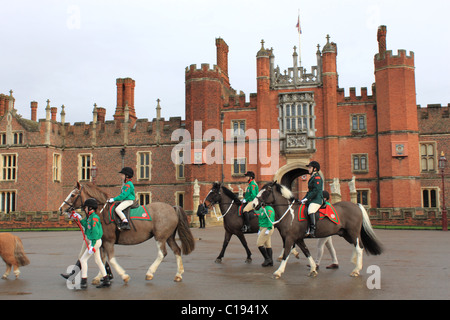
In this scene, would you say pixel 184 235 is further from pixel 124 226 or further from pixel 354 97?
pixel 354 97

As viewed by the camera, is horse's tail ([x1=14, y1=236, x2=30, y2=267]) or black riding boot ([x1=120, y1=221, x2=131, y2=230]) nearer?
black riding boot ([x1=120, y1=221, x2=131, y2=230])

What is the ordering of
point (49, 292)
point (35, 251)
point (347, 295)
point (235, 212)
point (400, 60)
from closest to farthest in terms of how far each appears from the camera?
1. point (347, 295)
2. point (49, 292)
3. point (235, 212)
4. point (35, 251)
5. point (400, 60)

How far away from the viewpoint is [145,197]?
37.7 meters

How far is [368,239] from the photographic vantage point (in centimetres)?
1024

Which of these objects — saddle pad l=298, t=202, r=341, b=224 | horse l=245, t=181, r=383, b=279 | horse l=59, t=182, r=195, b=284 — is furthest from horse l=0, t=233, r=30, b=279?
saddle pad l=298, t=202, r=341, b=224

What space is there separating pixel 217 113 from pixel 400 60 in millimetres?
13787

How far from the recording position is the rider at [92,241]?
26.9 feet

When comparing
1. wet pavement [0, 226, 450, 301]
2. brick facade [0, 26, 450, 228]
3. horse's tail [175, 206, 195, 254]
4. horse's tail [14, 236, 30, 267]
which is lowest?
wet pavement [0, 226, 450, 301]

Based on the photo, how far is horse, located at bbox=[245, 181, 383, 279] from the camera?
9.63m

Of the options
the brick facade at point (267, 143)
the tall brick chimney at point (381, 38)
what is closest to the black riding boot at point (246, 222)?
the brick facade at point (267, 143)

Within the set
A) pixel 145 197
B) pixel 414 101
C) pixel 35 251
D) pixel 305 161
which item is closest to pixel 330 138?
pixel 305 161

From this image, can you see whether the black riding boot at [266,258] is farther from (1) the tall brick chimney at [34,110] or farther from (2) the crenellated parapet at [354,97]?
(1) the tall brick chimney at [34,110]

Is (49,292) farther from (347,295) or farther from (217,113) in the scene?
(217,113)

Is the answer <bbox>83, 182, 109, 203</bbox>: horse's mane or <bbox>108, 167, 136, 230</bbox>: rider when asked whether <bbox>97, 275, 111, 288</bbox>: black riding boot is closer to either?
<bbox>108, 167, 136, 230</bbox>: rider
